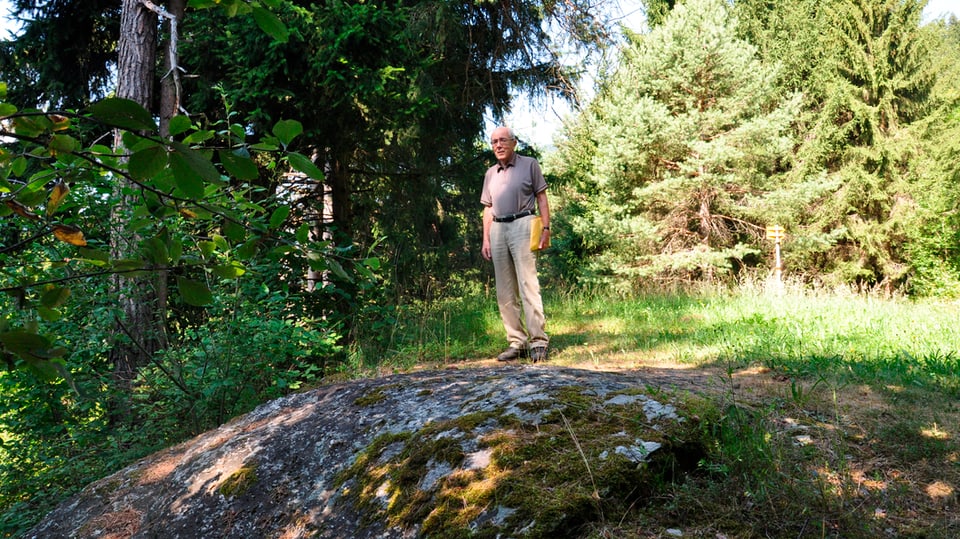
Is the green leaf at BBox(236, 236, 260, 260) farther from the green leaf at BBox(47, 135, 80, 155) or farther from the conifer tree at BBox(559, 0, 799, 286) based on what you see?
the conifer tree at BBox(559, 0, 799, 286)

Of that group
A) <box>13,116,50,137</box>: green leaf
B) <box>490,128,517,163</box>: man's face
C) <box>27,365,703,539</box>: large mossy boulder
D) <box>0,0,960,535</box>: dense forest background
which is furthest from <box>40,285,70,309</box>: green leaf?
<box>490,128,517,163</box>: man's face

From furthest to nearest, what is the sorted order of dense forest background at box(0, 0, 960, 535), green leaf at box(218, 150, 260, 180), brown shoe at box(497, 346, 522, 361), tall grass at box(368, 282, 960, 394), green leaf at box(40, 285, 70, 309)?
brown shoe at box(497, 346, 522, 361) → tall grass at box(368, 282, 960, 394) → dense forest background at box(0, 0, 960, 535) → green leaf at box(40, 285, 70, 309) → green leaf at box(218, 150, 260, 180)

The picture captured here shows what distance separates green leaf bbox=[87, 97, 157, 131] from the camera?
2.68ft

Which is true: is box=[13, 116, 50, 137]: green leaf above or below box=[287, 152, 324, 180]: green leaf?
above

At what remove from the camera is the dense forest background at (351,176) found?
4.28 ft

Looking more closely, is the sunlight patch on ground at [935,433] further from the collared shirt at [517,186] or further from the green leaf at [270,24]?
the collared shirt at [517,186]

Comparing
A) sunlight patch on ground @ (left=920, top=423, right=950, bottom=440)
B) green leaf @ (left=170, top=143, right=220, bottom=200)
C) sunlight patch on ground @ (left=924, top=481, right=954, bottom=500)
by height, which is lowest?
sunlight patch on ground @ (left=924, top=481, right=954, bottom=500)

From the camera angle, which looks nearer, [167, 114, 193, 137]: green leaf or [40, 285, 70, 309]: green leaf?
[167, 114, 193, 137]: green leaf

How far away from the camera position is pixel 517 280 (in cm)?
602

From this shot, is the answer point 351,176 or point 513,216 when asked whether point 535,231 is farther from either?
point 351,176

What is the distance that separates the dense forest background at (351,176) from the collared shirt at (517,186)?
1.46 meters

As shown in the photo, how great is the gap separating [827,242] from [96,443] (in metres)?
19.8

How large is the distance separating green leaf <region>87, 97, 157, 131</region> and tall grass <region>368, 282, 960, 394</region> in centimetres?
439

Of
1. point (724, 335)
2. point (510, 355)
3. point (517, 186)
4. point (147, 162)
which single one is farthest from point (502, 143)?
point (147, 162)
